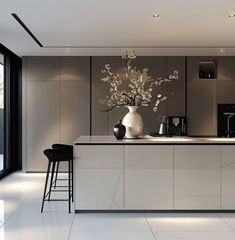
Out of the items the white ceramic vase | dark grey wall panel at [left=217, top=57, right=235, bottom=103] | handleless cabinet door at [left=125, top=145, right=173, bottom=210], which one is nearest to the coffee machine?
dark grey wall panel at [left=217, top=57, right=235, bottom=103]

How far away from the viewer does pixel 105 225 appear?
14.4ft

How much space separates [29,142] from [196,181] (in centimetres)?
456

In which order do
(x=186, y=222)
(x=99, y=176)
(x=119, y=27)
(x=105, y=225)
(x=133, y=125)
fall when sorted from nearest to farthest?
(x=105, y=225) < (x=186, y=222) < (x=99, y=176) < (x=133, y=125) < (x=119, y=27)

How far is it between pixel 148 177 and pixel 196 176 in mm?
612

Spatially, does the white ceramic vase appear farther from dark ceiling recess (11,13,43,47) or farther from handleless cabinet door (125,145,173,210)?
dark ceiling recess (11,13,43,47)

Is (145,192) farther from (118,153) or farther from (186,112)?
(186,112)

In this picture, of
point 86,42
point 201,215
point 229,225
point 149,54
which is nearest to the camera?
point 229,225

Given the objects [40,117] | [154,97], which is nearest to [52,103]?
[40,117]

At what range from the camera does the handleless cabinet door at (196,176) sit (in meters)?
4.91

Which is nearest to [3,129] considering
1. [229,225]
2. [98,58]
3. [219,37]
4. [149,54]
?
[98,58]

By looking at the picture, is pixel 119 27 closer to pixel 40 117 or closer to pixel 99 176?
pixel 99 176

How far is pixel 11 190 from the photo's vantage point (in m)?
6.50

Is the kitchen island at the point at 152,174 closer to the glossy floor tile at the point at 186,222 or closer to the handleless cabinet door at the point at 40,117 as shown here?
the glossy floor tile at the point at 186,222

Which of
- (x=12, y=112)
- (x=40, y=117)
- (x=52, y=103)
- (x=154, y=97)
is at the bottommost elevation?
(x=40, y=117)
